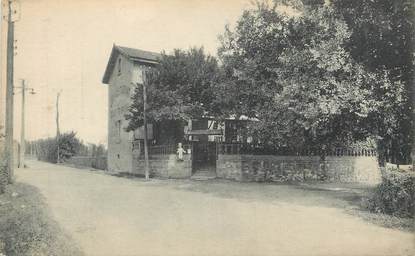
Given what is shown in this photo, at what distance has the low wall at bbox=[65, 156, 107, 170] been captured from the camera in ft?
130

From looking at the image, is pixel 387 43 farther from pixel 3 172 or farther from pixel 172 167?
pixel 172 167

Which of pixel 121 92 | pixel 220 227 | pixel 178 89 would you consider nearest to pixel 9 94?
pixel 178 89

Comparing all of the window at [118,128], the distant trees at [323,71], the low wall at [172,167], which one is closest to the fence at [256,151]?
the distant trees at [323,71]

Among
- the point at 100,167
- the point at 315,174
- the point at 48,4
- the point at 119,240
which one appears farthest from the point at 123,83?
the point at 119,240

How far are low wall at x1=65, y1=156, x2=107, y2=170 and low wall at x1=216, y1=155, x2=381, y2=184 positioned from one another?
20.4 meters

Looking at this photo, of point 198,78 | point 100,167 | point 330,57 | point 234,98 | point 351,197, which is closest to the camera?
point 330,57

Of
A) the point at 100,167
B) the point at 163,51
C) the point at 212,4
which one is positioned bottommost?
the point at 100,167

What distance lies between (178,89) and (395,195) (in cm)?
1584

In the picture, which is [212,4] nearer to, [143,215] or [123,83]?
[143,215]

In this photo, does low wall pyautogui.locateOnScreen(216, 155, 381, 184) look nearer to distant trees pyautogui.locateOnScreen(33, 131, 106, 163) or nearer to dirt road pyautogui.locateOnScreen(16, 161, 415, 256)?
dirt road pyautogui.locateOnScreen(16, 161, 415, 256)

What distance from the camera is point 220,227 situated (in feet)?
28.9

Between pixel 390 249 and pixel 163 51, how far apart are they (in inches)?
805

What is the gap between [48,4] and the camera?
435 inches

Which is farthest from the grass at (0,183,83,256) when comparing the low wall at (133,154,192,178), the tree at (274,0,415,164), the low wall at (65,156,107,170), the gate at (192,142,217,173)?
the low wall at (65,156,107,170)
